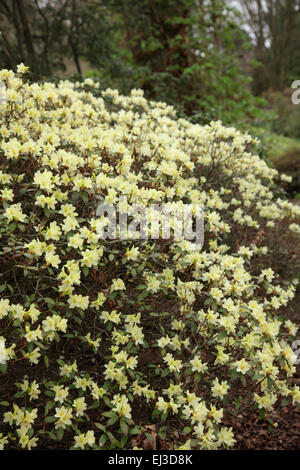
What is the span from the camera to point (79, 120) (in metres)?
2.71

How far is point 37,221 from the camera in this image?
2.04 meters

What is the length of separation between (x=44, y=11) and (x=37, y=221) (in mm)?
5448

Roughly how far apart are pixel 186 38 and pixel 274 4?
49.6 feet

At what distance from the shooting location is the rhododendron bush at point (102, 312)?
1795 mm

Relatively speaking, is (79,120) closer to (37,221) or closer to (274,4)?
(37,221)

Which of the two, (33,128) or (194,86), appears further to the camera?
(194,86)

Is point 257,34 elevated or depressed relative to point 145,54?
elevated

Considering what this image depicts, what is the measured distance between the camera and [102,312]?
192 centimetres

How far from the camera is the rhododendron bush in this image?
179cm
